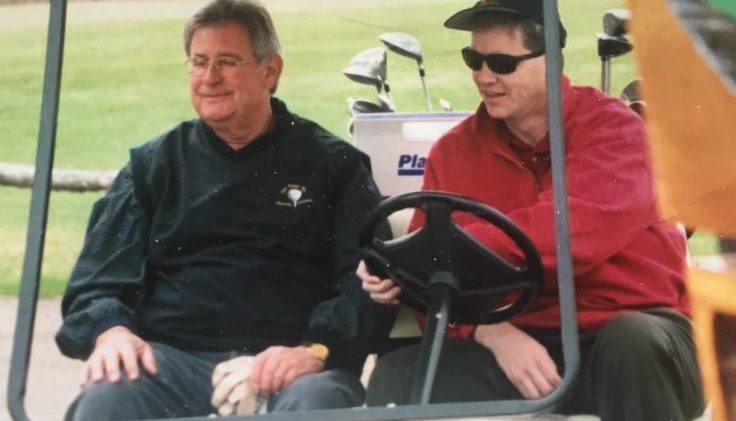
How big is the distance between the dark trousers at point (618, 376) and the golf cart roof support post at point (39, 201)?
63 cm

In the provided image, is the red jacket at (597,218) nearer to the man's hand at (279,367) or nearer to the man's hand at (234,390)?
the man's hand at (279,367)

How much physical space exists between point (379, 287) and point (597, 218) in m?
0.48

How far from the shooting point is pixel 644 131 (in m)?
2.35

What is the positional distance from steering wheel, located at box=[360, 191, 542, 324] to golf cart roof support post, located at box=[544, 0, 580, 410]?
17 cm

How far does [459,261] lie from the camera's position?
2.47 m

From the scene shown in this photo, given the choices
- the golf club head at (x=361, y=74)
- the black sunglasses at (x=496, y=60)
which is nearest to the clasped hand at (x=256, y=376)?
the black sunglasses at (x=496, y=60)

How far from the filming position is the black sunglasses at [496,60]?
2.61 metres

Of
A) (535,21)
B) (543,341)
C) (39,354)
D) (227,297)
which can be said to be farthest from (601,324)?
(39,354)

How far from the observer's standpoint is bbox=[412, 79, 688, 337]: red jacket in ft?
7.89

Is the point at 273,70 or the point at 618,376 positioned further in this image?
the point at 273,70

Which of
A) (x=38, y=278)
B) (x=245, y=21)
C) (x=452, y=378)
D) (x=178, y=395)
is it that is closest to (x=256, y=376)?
(x=178, y=395)

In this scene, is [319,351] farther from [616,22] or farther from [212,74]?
[616,22]

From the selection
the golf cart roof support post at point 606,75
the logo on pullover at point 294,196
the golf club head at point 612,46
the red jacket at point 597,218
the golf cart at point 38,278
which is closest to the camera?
the golf cart at point 38,278

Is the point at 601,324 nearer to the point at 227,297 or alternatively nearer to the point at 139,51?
the point at 227,297
